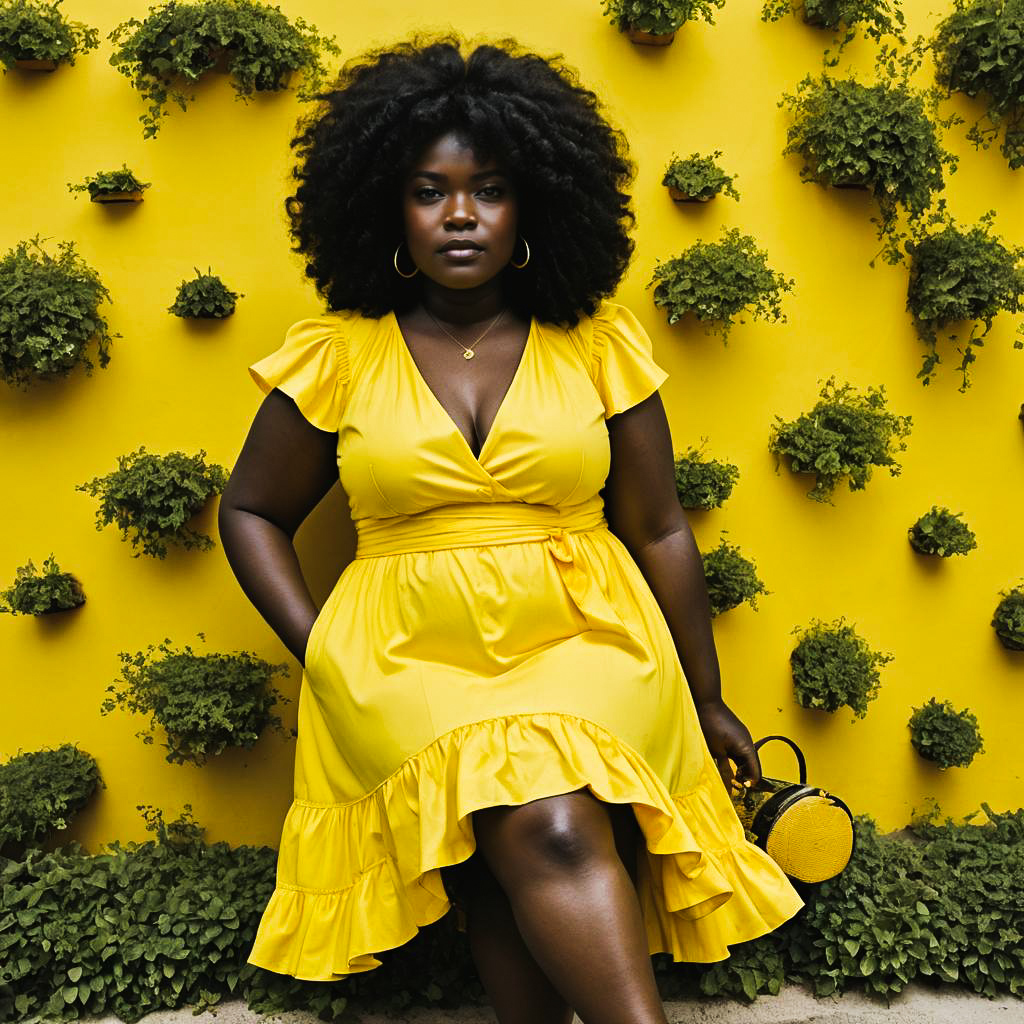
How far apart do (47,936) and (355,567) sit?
1.16 metres

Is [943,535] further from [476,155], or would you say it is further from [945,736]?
[476,155]

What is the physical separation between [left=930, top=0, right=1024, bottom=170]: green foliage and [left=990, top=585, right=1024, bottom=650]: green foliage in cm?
124

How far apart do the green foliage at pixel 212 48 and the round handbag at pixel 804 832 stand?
2.07m

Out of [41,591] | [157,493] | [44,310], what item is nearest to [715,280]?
[157,493]

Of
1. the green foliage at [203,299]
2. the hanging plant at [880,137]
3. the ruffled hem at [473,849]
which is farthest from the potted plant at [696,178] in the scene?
the ruffled hem at [473,849]

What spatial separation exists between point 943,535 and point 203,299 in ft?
7.07

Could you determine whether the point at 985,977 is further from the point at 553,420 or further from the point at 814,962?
the point at 553,420

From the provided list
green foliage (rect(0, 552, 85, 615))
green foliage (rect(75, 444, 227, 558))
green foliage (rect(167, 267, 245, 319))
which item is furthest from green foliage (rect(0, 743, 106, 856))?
green foliage (rect(167, 267, 245, 319))

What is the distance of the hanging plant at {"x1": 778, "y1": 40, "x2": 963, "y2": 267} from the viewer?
2859 millimetres

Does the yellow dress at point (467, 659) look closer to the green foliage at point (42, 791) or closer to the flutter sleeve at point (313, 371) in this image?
the flutter sleeve at point (313, 371)

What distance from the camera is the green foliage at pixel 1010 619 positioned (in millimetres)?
3105

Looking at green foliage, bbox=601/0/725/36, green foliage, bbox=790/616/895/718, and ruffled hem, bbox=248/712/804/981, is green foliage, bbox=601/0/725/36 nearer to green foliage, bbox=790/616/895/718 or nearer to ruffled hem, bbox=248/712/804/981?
green foliage, bbox=790/616/895/718

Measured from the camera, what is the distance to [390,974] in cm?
265

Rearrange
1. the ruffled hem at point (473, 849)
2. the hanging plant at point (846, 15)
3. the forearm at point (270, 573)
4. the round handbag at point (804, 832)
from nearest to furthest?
1. the ruffled hem at point (473, 849)
2. the forearm at point (270, 573)
3. the round handbag at point (804, 832)
4. the hanging plant at point (846, 15)
